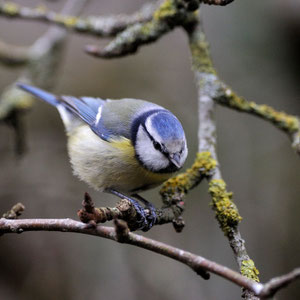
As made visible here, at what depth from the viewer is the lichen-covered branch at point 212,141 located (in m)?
1.58

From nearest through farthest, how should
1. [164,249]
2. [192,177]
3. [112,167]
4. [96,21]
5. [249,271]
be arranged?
1. [164,249]
2. [249,271]
3. [192,177]
4. [112,167]
5. [96,21]

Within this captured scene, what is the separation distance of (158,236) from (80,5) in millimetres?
1822

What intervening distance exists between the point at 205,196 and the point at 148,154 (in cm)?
131

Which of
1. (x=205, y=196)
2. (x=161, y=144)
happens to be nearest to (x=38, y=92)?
(x=161, y=144)

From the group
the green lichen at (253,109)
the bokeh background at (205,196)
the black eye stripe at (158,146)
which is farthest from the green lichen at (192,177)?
the bokeh background at (205,196)

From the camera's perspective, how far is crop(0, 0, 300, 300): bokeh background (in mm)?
3148

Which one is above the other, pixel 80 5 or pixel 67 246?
pixel 80 5

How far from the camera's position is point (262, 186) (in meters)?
3.33

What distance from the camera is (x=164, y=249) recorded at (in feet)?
3.94

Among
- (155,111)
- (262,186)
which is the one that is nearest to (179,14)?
(155,111)

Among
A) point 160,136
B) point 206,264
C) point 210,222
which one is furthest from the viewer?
point 210,222

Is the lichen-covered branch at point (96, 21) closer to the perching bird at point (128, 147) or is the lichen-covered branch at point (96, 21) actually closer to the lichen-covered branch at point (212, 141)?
the lichen-covered branch at point (212, 141)

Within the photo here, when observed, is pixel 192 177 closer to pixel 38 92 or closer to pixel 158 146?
pixel 158 146

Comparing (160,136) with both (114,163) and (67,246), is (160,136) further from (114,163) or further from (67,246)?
(67,246)
